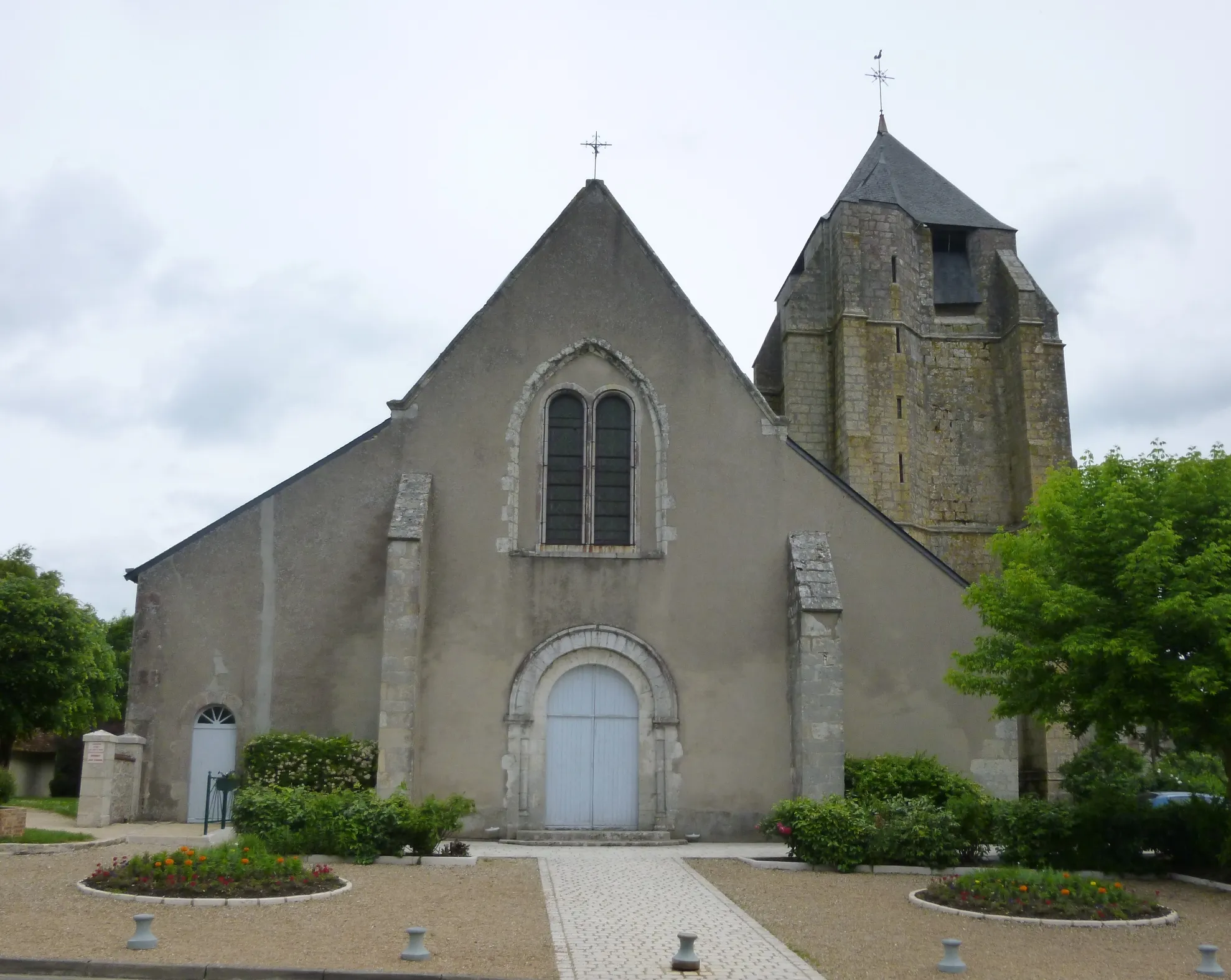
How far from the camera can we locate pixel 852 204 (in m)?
28.1

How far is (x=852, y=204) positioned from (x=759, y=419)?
42.3 feet

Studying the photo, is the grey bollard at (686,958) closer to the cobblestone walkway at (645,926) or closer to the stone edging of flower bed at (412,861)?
the cobblestone walkway at (645,926)

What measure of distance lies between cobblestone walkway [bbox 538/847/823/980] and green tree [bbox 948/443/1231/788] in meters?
4.42

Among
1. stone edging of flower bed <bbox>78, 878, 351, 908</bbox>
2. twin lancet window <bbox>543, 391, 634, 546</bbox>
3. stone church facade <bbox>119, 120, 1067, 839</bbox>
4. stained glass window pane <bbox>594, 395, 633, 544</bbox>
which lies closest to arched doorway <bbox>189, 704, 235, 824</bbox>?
stone church facade <bbox>119, 120, 1067, 839</bbox>

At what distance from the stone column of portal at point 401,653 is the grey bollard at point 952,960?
8.73 meters

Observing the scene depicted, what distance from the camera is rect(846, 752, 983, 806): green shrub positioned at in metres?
14.9

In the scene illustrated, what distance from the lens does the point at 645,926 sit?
897cm

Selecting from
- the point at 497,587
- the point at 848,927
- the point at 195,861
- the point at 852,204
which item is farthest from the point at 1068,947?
the point at 852,204

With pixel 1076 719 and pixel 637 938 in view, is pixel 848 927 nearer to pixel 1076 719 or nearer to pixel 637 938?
pixel 637 938

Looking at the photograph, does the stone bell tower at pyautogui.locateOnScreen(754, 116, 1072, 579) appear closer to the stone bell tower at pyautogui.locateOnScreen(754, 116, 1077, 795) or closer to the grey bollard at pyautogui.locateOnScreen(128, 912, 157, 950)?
the stone bell tower at pyautogui.locateOnScreen(754, 116, 1077, 795)

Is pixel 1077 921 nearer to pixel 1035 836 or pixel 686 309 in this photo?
pixel 1035 836

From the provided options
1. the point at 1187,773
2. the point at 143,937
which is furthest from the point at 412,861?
the point at 1187,773

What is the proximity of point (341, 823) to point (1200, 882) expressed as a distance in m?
8.98

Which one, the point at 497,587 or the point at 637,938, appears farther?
the point at 497,587
